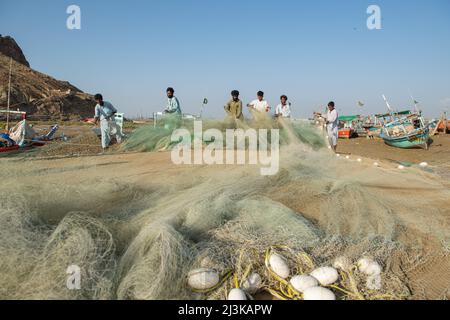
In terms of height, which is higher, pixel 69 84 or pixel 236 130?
pixel 69 84

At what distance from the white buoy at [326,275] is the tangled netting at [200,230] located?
0.28 feet

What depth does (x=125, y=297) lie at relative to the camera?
1799 mm

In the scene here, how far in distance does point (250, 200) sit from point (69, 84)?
5161 centimetres

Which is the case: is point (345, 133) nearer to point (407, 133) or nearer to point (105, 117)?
point (407, 133)

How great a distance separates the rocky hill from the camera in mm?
32812

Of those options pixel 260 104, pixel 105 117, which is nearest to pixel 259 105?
pixel 260 104

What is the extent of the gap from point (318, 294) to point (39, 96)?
131 ft

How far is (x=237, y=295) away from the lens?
183cm

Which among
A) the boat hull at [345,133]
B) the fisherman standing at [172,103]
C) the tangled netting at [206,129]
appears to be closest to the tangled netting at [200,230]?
the tangled netting at [206,129]

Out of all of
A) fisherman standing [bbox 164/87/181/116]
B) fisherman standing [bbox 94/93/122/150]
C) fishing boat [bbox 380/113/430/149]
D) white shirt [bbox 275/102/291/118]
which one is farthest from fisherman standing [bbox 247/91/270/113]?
fishing boat [bbox 380/113/430/149]

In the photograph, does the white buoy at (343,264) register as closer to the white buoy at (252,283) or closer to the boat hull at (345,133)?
the white buoy at (252,283)

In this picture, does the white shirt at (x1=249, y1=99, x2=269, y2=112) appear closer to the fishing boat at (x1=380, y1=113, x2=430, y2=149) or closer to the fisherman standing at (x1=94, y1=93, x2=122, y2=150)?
the fisherman standing at (x1=94, y1=93, x2=122, y2=150)
